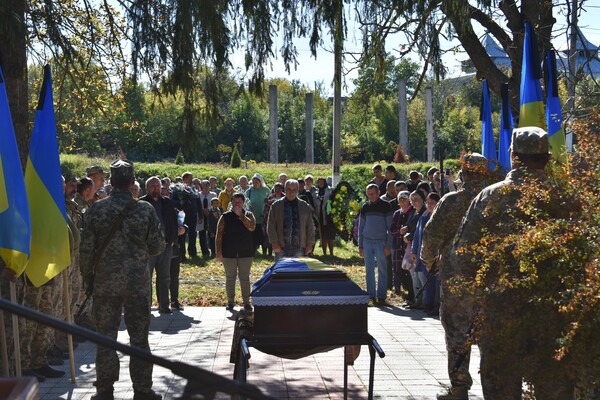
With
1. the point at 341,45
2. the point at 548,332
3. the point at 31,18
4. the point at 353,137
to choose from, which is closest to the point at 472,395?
the point at 548,332

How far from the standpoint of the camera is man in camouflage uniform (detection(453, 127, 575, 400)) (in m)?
4.56

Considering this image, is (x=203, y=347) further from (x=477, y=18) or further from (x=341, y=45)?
(x=477, y=18)

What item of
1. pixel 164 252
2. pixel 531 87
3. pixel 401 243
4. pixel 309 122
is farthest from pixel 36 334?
pixel 309 122

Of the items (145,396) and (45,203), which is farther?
(45,203)

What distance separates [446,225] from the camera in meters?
7.32

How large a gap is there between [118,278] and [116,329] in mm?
454

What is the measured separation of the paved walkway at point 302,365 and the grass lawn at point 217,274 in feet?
6.13

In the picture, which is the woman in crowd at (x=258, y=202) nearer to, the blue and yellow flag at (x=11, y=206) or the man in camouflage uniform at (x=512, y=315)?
the blue and yellow flag at (x=11, y=206)

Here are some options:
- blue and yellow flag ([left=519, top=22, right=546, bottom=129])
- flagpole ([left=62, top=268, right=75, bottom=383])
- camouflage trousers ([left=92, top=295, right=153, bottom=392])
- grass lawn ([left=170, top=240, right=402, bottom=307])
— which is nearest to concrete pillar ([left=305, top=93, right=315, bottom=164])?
grass lawn ([left=170, top=240, right=402, bottom=307])

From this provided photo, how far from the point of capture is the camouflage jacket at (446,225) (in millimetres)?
7211

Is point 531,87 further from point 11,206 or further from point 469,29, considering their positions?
point 11,206

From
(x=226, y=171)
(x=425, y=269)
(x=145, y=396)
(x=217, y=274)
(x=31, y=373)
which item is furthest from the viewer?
(x=226, y=171)

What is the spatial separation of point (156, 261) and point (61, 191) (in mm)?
4391

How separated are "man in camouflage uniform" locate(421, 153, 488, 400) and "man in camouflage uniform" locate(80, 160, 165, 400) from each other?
251cm
